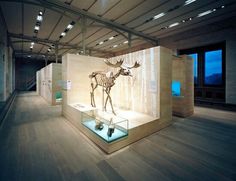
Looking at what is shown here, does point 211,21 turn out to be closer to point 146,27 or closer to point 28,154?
point 146,27

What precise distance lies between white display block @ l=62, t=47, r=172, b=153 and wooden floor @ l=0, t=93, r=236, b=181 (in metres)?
0.22

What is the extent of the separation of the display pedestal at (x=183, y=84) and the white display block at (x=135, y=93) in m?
1.19

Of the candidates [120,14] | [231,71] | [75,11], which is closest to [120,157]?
[75,11]

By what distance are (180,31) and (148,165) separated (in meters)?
7.79

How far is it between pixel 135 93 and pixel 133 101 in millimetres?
292

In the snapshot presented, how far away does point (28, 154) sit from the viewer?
7.25 ft

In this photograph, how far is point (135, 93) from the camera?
13.0 ft

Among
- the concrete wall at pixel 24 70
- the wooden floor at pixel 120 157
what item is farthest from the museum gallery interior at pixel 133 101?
the concrete wall at pixel 24 70

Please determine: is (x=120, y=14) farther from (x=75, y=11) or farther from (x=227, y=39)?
(x=227, y=39)

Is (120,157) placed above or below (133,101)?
below

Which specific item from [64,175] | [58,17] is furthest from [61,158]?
[58,17]

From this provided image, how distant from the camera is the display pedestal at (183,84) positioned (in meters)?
4.56

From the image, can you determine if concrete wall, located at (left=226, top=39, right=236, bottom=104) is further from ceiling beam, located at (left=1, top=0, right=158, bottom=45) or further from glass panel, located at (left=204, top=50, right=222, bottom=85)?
ceiling beam, located at (left=1, top=0, right=158, bottom=45)

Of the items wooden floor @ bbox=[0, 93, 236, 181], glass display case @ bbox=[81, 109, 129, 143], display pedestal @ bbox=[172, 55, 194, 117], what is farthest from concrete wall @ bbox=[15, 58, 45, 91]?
display pedestal @ bbox=[172, 55, 194, 117]
